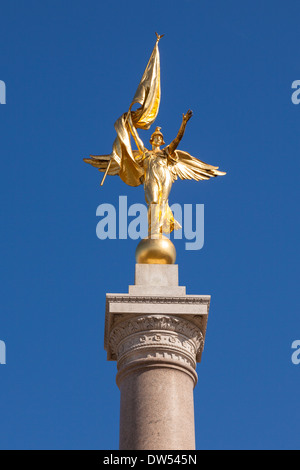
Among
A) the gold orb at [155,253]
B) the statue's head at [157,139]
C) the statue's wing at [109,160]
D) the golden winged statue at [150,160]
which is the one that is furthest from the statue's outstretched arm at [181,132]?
the gold orb at [155,253]

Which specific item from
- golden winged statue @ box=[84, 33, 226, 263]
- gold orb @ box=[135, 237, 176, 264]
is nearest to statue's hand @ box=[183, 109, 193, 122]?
golden winged statue @ box=[84, 33, 226, 263]

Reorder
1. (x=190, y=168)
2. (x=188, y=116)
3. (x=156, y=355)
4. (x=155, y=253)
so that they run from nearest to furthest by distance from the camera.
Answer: (x=156, y=355), (x=155, y=253), (x=188, y=116), (x=190, y=168)

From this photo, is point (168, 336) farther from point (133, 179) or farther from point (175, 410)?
point (133, 179)

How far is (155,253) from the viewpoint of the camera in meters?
17.4

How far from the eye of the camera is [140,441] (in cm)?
1477

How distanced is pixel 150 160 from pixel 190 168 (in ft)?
5.10

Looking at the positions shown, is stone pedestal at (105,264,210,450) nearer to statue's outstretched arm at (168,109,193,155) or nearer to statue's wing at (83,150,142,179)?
statue's wing at (83,150,142,179)

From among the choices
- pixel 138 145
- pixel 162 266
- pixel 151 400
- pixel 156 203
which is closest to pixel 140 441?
pixel 151 400

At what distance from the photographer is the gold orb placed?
57.1 ft

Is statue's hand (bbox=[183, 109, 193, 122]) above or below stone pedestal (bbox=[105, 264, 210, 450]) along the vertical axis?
above

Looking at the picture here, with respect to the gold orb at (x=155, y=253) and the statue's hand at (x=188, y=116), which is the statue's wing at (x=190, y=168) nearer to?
the statue's hand at (x=188, y=116)

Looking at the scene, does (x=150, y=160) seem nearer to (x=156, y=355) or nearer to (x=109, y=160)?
(x=109, y=160)

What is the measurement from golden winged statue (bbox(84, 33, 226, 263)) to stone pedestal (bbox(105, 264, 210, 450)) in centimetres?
174

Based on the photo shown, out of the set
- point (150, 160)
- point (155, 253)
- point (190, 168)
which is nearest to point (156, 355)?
point (155, 253)
